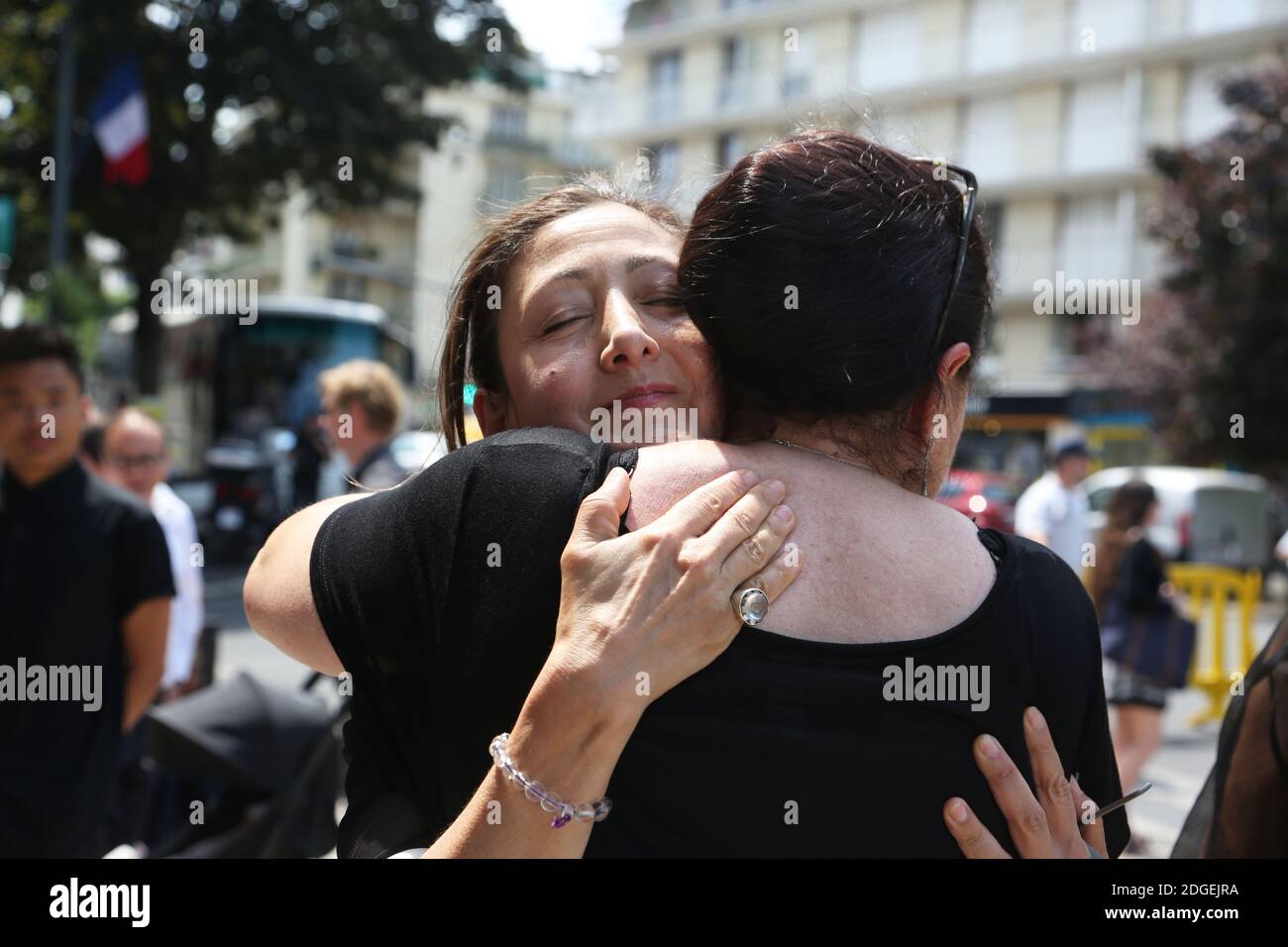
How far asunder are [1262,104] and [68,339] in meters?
21.3

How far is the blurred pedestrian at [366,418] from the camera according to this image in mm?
6039

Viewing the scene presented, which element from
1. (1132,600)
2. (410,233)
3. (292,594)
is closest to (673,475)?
(292,594)

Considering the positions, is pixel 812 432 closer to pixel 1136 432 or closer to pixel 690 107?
pixel 1136 432

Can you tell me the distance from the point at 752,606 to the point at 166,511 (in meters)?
5.27

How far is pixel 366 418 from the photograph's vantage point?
6168 mm

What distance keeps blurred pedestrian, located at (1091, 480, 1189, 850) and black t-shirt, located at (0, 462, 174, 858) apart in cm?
479

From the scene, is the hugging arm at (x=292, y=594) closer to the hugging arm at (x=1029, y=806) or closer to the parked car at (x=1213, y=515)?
the hugging arm at (x=1029, y=806)

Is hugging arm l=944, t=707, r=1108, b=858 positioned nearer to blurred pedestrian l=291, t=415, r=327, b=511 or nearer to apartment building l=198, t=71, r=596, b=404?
blurred pedestrian l=291, t=415, r=327, b=511

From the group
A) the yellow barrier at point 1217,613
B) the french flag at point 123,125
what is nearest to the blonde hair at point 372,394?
the yellow barrier at point 1217,613

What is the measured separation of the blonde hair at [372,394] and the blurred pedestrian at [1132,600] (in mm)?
3827

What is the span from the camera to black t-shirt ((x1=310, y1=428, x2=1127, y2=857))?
1353 millimetres

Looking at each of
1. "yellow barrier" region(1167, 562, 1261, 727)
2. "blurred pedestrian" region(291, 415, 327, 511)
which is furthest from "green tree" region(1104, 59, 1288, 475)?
"blurred pedestrian" region(291, 415, 327, 511)

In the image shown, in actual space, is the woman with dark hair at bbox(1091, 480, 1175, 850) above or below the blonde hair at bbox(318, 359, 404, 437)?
below
